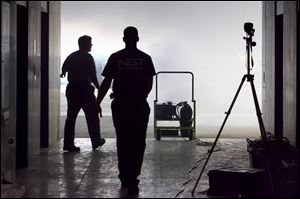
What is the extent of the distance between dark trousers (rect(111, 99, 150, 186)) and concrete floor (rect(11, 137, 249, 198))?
0.82 feet

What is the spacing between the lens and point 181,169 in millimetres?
6496

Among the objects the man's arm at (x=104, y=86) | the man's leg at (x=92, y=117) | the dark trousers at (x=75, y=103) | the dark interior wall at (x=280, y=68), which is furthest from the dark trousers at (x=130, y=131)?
the man's leg at (x=92, y=117)

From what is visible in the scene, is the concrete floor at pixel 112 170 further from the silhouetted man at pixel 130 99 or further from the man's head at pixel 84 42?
the man's head at pixel 84 42

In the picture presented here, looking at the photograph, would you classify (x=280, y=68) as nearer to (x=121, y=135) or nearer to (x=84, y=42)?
(x=84, y=42)

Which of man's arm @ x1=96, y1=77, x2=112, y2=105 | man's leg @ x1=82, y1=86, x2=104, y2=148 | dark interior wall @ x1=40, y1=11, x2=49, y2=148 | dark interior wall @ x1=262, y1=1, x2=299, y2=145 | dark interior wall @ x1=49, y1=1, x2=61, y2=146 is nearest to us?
man's arm @ x1=96, y1=77, x2=112, y2=105

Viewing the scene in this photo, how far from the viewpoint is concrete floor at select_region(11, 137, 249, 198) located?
5211mm

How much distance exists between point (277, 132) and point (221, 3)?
1024cm

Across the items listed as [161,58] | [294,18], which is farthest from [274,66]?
[161,58]

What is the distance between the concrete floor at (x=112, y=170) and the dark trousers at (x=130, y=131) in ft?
0.82

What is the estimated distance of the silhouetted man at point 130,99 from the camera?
522cm

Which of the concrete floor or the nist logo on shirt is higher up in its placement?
the nist logo on shirt

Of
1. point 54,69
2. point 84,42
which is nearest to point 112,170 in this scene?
point 84,42

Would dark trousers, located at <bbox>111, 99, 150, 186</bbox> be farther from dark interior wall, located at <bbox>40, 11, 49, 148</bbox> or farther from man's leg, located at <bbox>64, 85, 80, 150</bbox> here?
dark interior wall, located at <bbox>40, 11, 49, 148</bbox>

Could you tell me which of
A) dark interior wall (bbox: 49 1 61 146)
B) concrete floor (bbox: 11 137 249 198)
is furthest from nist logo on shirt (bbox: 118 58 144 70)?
dark interior wall (bbox: 49 1 61 146)
